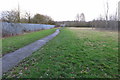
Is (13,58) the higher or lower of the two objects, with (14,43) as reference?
lower

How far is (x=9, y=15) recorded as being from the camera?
45.6 ft

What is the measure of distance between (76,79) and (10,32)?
11.8 metres

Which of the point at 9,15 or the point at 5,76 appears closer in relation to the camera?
the point at 5,76

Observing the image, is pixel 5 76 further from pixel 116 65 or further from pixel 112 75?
pixel 116 65

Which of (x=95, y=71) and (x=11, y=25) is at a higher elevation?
(x=11, y=25)

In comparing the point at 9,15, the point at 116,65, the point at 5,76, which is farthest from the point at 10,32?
the point at 116,65

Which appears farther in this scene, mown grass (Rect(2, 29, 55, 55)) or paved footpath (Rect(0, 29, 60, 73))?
mown grass (Rect(2, 29, 55, 55))

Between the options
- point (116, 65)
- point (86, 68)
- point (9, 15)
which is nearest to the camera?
point (86, 68)

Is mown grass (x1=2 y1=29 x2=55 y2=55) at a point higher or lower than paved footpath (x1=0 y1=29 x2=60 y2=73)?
higher

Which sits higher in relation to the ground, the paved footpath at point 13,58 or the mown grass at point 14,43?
the mown grass at point 14,43

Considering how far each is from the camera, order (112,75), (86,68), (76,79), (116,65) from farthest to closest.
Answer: (116,65)
(86,68)
(112,75)
(76,79)

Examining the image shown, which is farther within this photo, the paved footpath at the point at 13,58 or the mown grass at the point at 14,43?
the mown grass at the point at 14,43

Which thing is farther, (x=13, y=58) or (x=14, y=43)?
(x=14, y=43)

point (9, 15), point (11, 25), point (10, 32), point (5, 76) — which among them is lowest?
point (5, 76)
